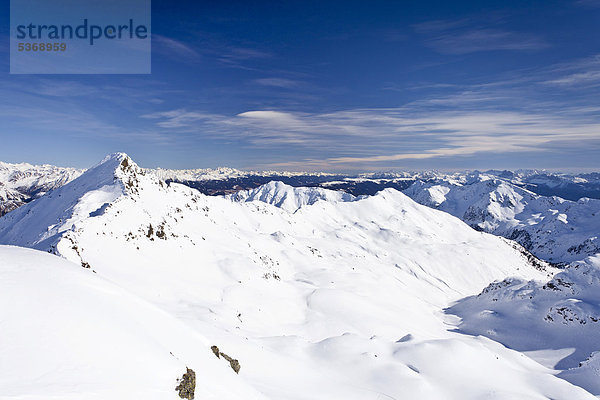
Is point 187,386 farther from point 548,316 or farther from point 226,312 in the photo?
point 548,316

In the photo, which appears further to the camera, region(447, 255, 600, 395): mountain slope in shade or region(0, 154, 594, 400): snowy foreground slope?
region(447, 255, 600, 395): mountain slope in shade

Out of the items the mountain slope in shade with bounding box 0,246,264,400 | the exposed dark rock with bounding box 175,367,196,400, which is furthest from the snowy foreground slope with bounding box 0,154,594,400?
the exposed dark rock with bounding box 175,367,196,400

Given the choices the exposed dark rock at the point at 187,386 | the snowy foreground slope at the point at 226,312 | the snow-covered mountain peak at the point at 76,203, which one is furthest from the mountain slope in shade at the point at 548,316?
the snow-covered mountain peak at the point at 76,203

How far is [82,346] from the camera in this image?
10.5 metres

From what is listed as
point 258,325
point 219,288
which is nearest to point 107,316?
point 258,325

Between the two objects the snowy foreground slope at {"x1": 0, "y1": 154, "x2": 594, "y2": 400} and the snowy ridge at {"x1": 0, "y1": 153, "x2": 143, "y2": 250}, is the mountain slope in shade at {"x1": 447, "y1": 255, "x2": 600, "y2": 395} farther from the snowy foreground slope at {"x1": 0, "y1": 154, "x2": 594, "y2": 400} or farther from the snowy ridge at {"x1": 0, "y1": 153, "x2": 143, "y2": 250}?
the snowy ridge at {"x1": 0, "y1": 153, "x2": 143, "y2": 250}

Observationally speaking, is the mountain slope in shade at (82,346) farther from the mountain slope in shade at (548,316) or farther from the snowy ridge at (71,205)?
the mountain slope in shade at (548,316)

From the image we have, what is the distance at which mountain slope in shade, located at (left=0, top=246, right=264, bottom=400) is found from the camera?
898 cm

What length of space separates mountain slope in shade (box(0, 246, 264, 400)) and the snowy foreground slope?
3.1 inches

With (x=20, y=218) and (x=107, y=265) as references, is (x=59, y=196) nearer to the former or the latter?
(x=20, y=218)

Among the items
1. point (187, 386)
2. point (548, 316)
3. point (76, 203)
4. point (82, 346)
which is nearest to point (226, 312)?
point (187, 386)

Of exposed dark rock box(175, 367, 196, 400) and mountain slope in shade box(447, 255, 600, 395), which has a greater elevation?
exposed dark rock box(175, 367, 196, 400)

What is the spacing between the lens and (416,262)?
155125mm

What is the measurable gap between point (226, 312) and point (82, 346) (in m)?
31.0
